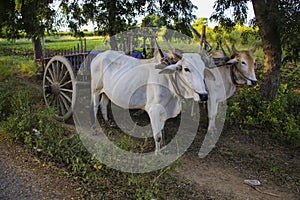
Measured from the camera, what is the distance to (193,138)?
4262 mm

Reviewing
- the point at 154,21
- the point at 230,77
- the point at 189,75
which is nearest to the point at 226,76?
the point at 230,77

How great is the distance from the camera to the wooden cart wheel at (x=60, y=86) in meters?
4.56

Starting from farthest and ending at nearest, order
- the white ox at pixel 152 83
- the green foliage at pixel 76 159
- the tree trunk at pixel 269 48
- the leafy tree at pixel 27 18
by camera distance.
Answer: the leafy tree at pixel 27 18
the tree trunk at pixel 269 48
the white ox at pixel 152 83
the green foliage at pixel 76 159

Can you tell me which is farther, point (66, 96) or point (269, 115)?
point (66, 96)

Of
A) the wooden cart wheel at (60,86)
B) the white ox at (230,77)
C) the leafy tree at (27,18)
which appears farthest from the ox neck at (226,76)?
the leafy tree at (27,18)

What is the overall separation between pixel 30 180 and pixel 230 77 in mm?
2918

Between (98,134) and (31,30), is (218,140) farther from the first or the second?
(31,30)

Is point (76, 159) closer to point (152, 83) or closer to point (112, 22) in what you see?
point (152, 83)

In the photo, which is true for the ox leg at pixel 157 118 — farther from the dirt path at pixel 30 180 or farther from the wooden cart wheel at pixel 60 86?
the wooden cart wheel at pixel 60 86

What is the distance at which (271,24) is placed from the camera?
4492 millimetres

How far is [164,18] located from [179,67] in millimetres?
3449

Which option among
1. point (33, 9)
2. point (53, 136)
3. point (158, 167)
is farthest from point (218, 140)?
point (33, 9)

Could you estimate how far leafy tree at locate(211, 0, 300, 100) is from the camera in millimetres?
3873

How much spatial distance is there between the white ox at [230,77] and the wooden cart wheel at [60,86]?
202cm
